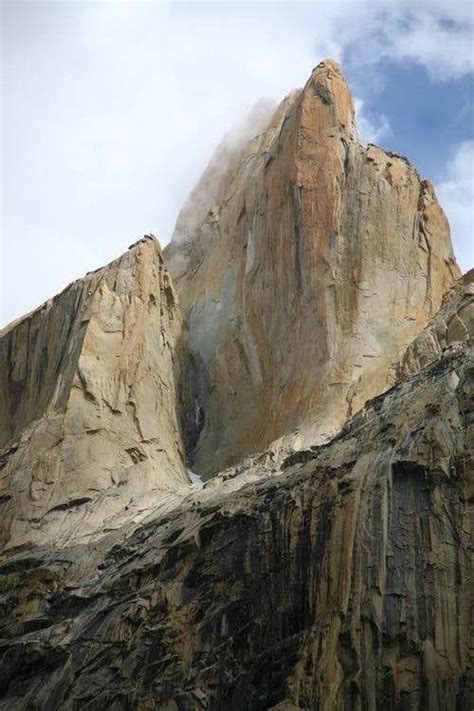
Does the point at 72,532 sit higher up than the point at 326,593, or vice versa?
the point at 72,532

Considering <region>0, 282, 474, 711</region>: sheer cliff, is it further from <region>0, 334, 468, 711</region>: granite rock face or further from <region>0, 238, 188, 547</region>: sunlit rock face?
<region>0, 238, 188, 547</region>: sunlit rock face

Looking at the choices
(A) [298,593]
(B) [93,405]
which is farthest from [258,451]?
(A) [298,593]

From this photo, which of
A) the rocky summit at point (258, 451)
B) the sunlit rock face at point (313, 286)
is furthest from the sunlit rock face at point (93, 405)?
the sunlit rock face at point (313, 286)

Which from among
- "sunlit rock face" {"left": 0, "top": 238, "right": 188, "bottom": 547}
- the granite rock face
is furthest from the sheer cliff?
"sunlit rock face" {"left": 0, "top": 238, "right": 188, "bottom": 547}

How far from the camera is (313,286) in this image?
4175 centimetres

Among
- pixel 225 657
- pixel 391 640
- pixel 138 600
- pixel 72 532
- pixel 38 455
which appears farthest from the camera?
pixel 38 455

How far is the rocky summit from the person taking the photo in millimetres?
26672

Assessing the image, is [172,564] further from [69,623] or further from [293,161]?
[293,161]

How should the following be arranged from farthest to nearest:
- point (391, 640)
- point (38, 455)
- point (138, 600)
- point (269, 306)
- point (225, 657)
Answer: point (269, 306)
point (38, 455)
point (138, 600)
point (225, 657)
point (391, 640)

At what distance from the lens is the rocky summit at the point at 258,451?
26.7m

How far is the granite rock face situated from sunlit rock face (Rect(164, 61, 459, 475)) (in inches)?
254

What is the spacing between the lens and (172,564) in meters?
31.6

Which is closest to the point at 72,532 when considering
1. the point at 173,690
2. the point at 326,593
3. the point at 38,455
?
the point at 38,455

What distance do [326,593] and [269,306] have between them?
Result: 17.9m
